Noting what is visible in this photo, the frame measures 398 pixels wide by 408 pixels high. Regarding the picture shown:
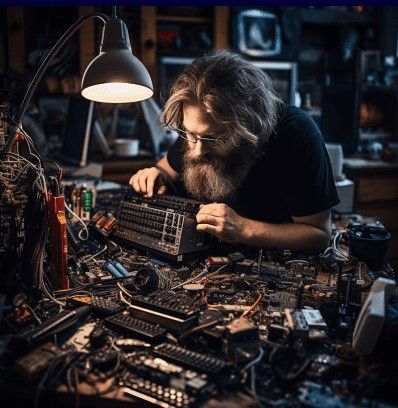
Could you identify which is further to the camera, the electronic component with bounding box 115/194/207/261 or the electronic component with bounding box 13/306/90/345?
the electronic component with bounding box 115/194/207/261

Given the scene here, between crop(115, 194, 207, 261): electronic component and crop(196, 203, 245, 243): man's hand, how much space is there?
59 millimetres

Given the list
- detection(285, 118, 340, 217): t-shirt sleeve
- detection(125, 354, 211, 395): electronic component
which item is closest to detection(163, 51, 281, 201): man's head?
detection(285, 118, 340, 217): t-shirt sleeve

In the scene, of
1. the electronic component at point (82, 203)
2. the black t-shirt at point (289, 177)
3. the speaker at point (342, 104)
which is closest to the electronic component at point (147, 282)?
the black t-shirt at point (289, 177)

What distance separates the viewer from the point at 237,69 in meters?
1.90

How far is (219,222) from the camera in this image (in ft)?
5.42

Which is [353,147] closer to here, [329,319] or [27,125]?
[27,125]

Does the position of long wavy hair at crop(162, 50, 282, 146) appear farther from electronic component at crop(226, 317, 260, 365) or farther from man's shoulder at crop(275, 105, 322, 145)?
electronic component at crop(226, 317, 260, 365)

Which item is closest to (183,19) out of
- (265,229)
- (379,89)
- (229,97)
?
(379,89)

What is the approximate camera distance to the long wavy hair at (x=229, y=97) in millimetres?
1784

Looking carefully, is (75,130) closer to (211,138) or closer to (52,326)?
(211,138)

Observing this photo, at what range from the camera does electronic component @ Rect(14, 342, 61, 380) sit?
3.44 ft

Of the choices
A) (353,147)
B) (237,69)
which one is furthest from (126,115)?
(237,69)

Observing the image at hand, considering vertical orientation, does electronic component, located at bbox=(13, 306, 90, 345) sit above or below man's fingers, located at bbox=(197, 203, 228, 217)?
below

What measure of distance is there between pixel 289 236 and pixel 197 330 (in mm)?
713
